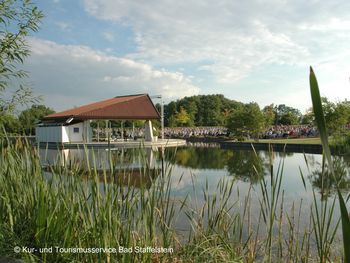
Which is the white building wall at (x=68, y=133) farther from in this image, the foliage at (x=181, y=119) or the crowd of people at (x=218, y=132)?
the foliage at (x=181, y=119)

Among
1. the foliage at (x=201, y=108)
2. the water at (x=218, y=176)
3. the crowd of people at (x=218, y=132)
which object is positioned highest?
the foliage at (x=201, y=108)

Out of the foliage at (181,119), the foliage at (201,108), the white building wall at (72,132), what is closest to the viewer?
the white building wall at (72,132)

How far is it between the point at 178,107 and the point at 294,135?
99.0 ft

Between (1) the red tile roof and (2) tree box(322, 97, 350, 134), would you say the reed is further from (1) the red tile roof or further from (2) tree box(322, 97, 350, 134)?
(1) the red tile roof

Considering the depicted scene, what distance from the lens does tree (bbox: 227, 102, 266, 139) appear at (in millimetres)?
25578

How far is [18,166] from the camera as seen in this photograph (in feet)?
9.90

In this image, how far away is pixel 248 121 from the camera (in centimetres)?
2581

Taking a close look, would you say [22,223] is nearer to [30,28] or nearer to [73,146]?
[30,28]

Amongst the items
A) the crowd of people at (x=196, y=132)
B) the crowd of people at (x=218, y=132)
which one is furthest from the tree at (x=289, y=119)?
the crowd of people at (x=196, y=132)

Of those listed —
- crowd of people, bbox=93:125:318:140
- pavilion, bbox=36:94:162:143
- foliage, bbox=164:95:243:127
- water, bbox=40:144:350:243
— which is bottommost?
water, bbox=40:144:350:243

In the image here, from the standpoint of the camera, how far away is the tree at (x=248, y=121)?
1007 inches

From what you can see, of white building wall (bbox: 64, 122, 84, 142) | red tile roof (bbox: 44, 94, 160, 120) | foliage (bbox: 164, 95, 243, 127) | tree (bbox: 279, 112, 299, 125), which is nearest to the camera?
red tile roof (bbox: 44, 94, 160, 120)

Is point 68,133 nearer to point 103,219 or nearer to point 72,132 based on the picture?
point 72,132

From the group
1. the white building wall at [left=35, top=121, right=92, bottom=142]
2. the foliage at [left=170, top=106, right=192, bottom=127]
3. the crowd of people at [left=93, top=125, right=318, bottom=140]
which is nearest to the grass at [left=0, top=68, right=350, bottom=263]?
the crowd of people at [left=93, top=125, right=318, bottom=140]
